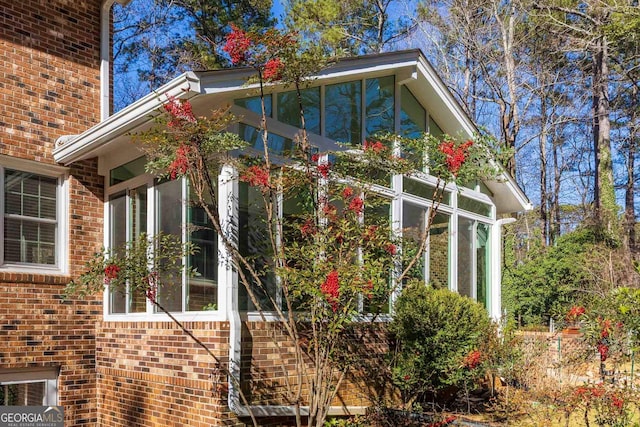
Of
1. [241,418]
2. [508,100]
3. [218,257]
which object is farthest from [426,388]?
[508,100]

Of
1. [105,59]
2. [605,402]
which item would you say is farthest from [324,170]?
[105,59]

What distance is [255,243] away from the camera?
6.76 metres

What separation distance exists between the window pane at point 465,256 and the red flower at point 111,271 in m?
5.79

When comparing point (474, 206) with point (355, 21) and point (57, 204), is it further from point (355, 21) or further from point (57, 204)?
point (355, 21)

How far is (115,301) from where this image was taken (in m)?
7.90

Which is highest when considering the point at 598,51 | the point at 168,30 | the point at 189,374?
the point at 168,30

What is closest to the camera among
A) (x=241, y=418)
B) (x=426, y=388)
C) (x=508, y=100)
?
(x=241, y=418)

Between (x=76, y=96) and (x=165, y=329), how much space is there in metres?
3.27

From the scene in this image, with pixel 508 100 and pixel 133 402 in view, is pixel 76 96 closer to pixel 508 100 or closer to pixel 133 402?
pixel 133 402

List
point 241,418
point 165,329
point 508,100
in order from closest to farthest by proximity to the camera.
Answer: point 241,418, point 165,329, point 508,100

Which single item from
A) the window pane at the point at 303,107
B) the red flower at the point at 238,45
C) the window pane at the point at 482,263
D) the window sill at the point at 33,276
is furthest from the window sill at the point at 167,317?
the window pane at the point at 482,263

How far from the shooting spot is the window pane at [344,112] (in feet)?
26.3

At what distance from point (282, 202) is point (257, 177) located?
91 centimetres

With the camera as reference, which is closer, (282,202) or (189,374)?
(189,374)
